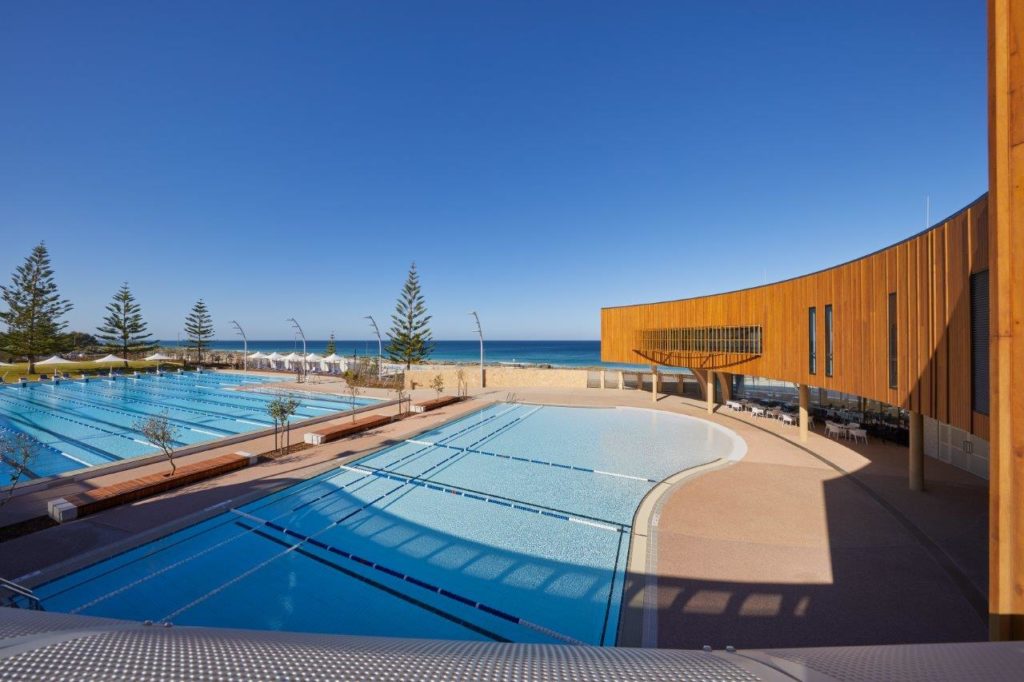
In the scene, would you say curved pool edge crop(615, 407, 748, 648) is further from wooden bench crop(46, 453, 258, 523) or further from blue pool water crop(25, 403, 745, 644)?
wooden bench crop(46, 453, 258, 523)

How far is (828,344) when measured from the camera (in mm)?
9250

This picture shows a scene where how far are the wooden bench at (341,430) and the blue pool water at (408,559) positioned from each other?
2.15m

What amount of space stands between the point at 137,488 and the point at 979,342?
11.8m

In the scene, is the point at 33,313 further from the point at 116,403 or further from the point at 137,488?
the point at 137,488

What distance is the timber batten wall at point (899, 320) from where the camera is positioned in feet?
15.8

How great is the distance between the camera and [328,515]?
694 cm

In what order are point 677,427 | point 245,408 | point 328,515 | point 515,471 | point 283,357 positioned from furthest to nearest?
1. point 283,357
2. point 245,408
3. point 677,427
4. point 515,471
5. point 328,515

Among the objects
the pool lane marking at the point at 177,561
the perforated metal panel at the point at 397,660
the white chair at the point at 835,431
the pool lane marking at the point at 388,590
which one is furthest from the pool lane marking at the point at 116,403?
the white chair at the point at 835,431

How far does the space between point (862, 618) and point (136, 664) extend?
18.6 feet

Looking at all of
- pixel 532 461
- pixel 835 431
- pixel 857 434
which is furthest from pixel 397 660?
pixel 835 431

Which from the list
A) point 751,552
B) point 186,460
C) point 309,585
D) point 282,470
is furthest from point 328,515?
point 751,552

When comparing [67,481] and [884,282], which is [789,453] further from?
[67,481]

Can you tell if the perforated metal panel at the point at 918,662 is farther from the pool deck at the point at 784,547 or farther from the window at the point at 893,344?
the window at the point at 893,344

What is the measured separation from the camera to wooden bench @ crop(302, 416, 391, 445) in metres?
10.9
